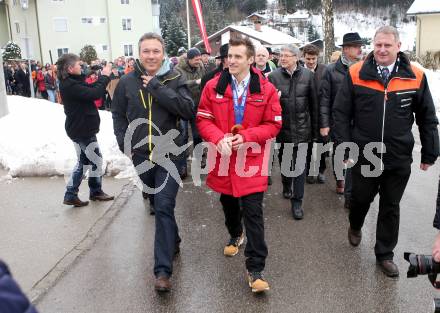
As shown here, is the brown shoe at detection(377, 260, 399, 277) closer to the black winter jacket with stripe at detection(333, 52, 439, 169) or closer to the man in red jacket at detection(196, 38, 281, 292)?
the black winter jacket with stripe at detection(333, 52, 439, 169)

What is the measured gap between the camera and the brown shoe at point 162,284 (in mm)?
4281

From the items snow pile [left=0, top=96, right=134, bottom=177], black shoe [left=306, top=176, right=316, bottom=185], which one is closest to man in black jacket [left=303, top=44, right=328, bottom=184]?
black shoe [left=306, top=176, right=316, bottom=185]

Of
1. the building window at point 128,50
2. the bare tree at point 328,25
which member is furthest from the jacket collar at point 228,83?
the building window at point 128,50

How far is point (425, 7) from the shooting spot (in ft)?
119

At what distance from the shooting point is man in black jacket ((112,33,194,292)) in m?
4.39

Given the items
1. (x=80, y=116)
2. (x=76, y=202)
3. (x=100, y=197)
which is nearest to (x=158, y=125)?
(x=80, y=116)

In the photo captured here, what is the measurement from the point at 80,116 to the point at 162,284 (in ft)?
9.72

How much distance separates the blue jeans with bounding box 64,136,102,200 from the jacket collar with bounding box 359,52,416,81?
3.66 metres

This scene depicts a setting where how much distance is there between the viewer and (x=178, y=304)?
4164 millimetres

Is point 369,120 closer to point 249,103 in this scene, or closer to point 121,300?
point 249,103

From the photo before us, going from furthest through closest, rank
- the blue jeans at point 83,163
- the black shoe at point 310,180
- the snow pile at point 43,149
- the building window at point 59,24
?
the building window at point 59,24, the snow pile at point 43,149, the black shoe at point 310,180, the blue jeans at point 83,163

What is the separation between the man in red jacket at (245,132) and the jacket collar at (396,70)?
826 mm

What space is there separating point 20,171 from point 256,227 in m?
5.45

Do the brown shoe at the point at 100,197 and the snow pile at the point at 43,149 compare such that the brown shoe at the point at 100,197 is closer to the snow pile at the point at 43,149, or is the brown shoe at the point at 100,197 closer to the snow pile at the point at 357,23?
the snow pile at the point at 43,149
